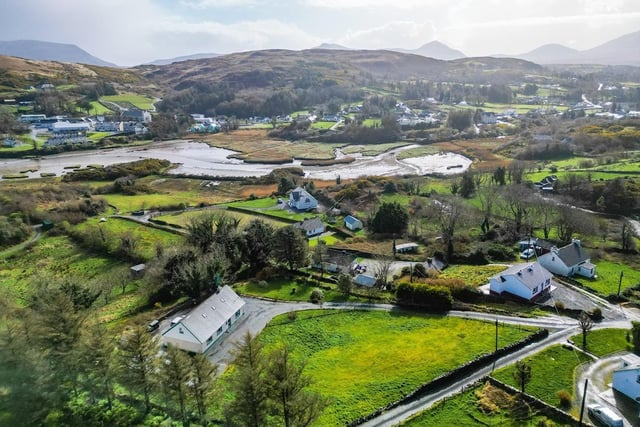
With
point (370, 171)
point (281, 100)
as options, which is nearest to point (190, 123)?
point (281, 100)

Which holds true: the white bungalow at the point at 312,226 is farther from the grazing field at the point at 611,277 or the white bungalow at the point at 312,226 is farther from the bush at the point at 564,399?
the bush at the point at 564,399

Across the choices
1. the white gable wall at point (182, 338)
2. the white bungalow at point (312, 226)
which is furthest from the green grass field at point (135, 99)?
the white gable wall at point (182, 338)

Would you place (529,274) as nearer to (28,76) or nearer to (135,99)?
(135,99)

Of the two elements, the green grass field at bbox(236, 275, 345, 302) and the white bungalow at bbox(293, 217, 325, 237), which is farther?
the white bungalow at bbox(293, 217, 325, 237)

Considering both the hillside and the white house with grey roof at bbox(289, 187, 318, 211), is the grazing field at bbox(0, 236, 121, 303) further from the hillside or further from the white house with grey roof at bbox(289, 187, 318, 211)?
the hillside

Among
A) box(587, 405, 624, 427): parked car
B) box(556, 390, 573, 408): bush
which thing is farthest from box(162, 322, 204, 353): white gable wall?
box(587, 405, 624, 427): parked car

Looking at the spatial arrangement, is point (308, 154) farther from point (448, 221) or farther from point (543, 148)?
point (448, 221)

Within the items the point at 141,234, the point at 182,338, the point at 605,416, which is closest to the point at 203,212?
the point at 141,234
